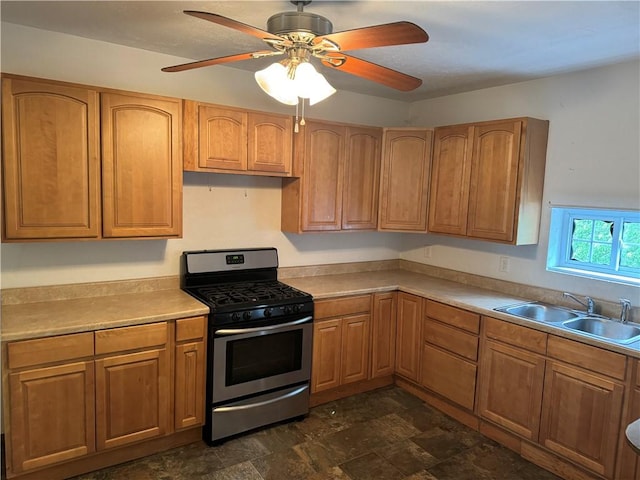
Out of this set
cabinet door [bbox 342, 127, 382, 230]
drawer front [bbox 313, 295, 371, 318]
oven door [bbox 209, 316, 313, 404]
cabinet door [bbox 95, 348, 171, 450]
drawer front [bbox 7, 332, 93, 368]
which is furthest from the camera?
cabinet door [bbox 342, 127, 382, 230]

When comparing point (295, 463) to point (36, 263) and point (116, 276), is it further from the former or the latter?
point (36, 263)

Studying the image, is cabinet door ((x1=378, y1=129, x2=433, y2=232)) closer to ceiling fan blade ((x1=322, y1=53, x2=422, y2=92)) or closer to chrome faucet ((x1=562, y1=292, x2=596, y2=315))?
chrome faucet ((x1=562, y1=292, x2=596, y2=315))

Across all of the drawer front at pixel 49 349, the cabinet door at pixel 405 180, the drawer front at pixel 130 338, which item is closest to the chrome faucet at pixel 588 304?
the cabinet door at pixel 405 180

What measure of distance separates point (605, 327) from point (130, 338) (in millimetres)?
2879

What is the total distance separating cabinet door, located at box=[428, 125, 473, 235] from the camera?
3385 millimetres

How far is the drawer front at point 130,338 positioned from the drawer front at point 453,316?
1.93 metres

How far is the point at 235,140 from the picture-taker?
3012 mm

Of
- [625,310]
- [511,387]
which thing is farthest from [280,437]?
[625,310]

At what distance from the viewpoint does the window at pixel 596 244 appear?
113 inches

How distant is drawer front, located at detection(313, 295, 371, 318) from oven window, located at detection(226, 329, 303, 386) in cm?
24

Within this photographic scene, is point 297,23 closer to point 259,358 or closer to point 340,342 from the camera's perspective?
point 259,358

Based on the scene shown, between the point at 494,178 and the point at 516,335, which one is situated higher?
the point at 494,178

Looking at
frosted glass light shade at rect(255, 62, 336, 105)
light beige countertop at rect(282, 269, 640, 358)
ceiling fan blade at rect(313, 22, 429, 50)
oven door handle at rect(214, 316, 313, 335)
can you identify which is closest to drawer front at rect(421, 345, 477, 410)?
light beige countertop at rect(282, 269, 640, 358)

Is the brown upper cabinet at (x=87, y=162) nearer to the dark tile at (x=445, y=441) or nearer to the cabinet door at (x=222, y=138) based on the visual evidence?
the cabinet door at (x=222, y=138)
